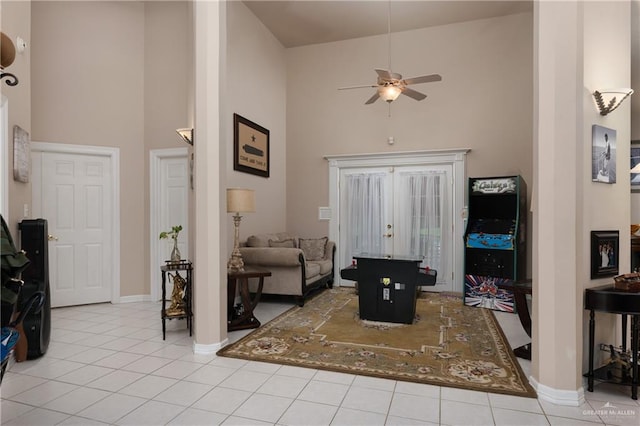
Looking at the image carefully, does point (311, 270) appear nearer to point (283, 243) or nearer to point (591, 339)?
point (283, 243)

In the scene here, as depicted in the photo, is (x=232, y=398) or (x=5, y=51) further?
(x=232, y=398)

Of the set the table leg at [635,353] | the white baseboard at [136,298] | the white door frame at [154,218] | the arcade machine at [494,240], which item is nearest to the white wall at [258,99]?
the white door frame at [154,218]

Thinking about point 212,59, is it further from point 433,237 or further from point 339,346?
point 433,237

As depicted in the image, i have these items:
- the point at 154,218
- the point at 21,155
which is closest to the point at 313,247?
Answer: the point at 154,218

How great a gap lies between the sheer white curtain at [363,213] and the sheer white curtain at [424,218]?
1.00ft

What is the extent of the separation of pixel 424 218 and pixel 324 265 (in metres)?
1.87

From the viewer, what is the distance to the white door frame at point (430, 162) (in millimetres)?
5934

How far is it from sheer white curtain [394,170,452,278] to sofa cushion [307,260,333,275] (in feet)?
3.83

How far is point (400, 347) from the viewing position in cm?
340

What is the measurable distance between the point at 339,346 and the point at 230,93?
367cm

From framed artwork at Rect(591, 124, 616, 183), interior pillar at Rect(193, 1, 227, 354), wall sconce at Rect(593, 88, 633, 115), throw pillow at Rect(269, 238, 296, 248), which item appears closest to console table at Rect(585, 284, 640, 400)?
framed artwork at Rect(591, 124, 616, 183)

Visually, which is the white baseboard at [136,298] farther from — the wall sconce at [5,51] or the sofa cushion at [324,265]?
the wall sconce at [5,51]

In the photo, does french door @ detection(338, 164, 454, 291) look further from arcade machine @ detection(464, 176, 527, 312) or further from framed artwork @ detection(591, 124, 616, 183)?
framed artwork @ detection(591, 124, 616, 183)

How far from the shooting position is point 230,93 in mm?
5086
